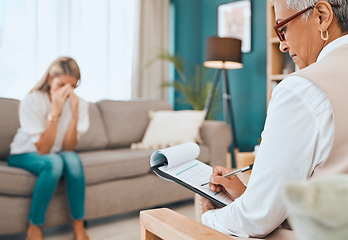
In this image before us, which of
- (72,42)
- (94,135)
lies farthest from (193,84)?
(94,135)

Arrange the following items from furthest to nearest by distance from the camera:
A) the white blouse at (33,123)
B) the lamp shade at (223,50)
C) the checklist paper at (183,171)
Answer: the lamp shade at (223,50) → the white blouse at (33,123) → the checklist paper at (183,171)

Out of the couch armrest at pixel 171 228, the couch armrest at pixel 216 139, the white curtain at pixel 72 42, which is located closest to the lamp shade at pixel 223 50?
the couch armrest at pixel 216 139

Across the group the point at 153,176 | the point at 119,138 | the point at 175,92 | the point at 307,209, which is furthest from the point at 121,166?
the point at 175,92

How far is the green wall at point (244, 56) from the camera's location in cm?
400

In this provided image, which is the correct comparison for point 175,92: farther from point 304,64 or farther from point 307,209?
point 307,209

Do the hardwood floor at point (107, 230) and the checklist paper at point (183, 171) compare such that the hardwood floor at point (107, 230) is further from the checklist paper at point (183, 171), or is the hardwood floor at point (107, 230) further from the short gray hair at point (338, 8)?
the short gray hair at point (338, 8)

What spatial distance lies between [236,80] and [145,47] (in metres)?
1.18

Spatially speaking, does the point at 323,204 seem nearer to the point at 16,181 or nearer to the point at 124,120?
the point at 16,181

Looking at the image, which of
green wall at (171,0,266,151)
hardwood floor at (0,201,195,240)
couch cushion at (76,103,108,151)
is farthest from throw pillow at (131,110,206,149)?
green wall at (171,0,266,151)

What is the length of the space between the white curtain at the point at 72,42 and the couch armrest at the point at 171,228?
2813 mm

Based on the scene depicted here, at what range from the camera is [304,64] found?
2.75 feet

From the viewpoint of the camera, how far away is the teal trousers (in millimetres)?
1921

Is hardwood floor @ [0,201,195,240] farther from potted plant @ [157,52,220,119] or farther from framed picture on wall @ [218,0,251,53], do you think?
framed picture on wall @ [218,0,251,53]

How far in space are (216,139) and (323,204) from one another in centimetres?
262
